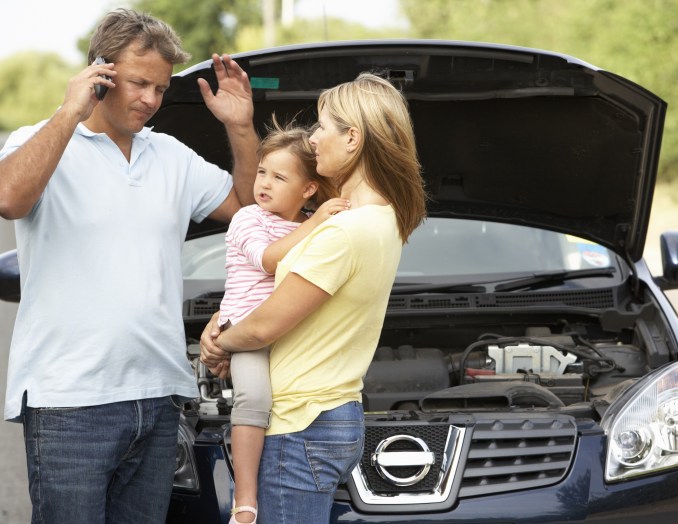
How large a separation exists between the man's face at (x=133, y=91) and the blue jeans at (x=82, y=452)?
0.77 metres

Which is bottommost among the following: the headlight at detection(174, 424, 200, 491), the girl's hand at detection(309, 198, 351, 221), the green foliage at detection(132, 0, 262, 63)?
the headlight at detection(174, 424, 200, 491)

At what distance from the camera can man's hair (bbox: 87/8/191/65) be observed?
2.86 metres

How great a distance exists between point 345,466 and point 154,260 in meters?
0.77

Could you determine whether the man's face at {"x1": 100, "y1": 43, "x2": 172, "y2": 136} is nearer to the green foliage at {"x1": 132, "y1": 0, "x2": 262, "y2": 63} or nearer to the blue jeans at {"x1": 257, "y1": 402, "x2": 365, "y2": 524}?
the blue jeans at {"x1": 257, "y1": 402, "x2": 365, "y2": 524}

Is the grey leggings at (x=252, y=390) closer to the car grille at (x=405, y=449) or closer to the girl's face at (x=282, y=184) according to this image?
the girl's face at (x=282, y=184)

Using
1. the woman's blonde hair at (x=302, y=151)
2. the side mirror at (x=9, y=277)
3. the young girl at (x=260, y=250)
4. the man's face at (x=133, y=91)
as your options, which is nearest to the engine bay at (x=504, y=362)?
the side mirror at (x=9, y=277)

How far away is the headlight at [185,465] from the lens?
3.23 metres

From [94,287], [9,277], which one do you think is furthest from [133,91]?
[9,277]

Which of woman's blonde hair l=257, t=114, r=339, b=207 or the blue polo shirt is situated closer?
the blue polo shirt

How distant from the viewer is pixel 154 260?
2.87 m

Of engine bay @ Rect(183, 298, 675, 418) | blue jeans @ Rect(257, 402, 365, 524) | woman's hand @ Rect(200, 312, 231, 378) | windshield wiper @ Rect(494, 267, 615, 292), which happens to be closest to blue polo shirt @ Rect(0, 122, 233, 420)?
woman's hand @ Rect(200, 312, 231, 378)

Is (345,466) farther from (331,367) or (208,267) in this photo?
(208,267)

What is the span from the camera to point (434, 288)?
4570 millimetres

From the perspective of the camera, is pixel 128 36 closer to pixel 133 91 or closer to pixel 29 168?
pixel 133 91
